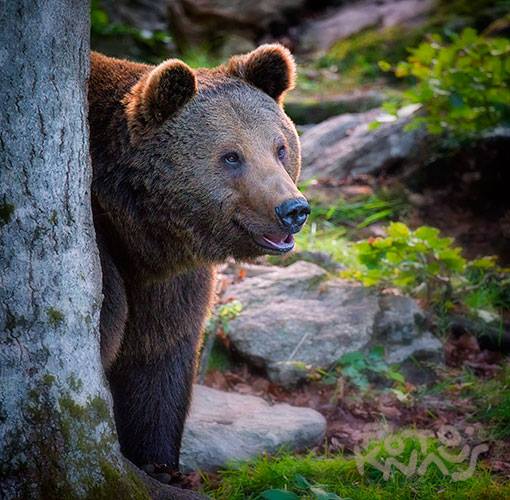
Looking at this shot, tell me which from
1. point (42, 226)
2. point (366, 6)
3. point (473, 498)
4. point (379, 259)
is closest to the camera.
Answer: point (42, 226)

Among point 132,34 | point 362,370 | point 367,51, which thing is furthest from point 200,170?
point 367,51

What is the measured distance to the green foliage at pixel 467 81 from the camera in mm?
7320

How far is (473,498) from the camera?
432 centimetres

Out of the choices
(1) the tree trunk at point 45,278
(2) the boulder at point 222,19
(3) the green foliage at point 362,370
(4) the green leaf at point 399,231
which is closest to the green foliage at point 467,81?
(4) the green leaf at point 399,231

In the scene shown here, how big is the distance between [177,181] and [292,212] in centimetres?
69

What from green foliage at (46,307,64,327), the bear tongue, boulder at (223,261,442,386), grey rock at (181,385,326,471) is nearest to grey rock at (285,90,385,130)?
boulder at (223,261,442,386)

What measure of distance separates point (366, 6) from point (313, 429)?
11.3 m

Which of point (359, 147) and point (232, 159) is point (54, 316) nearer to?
point (232, 159)

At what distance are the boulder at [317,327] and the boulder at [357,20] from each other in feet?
26.3

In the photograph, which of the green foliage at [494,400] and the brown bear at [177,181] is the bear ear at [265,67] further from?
the green foliage at [494,400]

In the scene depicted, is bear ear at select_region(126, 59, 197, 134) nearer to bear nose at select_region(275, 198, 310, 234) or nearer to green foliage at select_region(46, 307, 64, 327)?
bear nose at select_region(275, 198, 310, 234)

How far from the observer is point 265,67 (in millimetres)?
4855

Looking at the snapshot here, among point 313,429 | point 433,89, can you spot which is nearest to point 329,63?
point 433,89

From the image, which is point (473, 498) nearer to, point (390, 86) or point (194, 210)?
point (194, 210)
